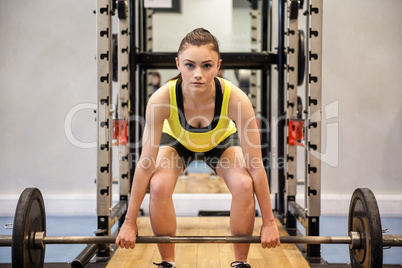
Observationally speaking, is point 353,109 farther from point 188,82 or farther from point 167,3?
point 188,82

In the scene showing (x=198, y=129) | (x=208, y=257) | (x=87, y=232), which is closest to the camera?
(x=198, y=129)

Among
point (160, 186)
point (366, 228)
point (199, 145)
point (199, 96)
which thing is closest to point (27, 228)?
point (160, 186)

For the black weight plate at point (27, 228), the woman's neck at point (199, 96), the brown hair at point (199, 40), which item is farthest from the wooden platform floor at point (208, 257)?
the brown hair at point (199, 40)

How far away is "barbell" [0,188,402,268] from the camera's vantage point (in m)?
1.83

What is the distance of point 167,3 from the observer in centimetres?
354

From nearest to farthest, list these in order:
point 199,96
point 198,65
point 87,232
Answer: point 198,65 < point 199,96 < point 87,232

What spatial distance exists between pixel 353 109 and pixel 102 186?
8.18 feet

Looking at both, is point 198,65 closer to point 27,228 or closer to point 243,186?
point 243,186

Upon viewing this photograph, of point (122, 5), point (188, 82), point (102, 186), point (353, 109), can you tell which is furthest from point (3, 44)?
point (353, 109)

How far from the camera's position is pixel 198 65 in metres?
1.78

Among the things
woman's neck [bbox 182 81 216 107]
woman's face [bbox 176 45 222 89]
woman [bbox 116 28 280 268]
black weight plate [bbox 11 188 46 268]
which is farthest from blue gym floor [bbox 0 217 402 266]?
woman's face [bbox 176 45 222 89]

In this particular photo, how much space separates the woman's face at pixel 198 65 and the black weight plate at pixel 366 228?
932mm

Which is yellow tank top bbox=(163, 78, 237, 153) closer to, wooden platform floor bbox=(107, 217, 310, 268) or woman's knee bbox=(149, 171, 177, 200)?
woman's knee bbox=(149, 171, 177, 200)

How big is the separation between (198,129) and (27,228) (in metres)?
0.93
